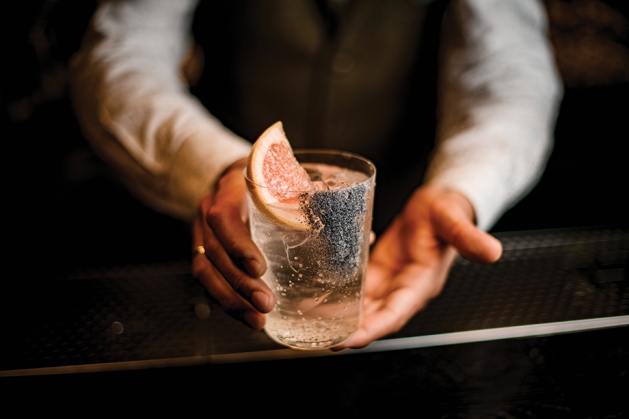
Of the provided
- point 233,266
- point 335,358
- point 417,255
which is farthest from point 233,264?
point 417,255

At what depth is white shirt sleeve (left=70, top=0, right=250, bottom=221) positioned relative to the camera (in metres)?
1.24

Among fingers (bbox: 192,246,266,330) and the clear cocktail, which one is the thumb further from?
fingers (bbox: 192,246,266,330)

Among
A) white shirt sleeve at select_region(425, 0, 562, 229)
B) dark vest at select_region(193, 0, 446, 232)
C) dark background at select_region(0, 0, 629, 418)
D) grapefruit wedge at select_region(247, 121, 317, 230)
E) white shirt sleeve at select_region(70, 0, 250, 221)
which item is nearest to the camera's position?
grapefruit wedge at select_region(247, 121, 317, 230)

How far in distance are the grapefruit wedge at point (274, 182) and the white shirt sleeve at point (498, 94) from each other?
63cm

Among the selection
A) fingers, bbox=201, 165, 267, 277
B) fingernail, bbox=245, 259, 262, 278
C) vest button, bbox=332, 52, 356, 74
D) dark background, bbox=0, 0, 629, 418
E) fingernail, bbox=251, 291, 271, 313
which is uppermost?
vest button, bbox=332, 52, 356, 74

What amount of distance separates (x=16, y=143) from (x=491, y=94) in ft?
10.6

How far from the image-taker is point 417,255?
3.56ft

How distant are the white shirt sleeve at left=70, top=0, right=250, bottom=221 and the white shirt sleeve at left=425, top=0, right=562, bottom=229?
670mm

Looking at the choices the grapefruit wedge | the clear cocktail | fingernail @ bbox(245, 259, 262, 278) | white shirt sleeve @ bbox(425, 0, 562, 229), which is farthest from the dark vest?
fingernail @ bbox(245, 259, 262, 278)

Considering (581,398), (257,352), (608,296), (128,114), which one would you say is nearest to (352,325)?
(257,352)

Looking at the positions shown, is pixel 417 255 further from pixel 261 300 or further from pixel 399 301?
pixel 261 300

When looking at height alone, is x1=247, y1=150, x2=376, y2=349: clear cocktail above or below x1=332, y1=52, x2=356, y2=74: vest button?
below

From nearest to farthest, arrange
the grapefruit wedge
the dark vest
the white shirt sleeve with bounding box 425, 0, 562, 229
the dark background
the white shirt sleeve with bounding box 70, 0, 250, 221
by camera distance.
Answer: the grapefruit wedge, the dark background, the white shirt sleeve with bounding box 70, 0, 250, 221, the white shirt sleeve with bounding box 425, 0, 562, 229, the dark vest

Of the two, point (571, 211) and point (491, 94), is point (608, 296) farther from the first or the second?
point (571, 211)
